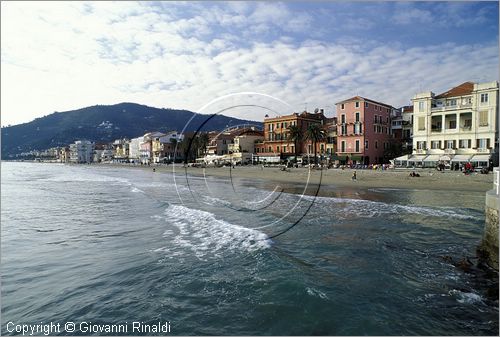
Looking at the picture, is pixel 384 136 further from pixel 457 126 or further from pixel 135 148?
pixel 135 148

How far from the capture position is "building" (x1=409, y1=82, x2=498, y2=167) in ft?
152

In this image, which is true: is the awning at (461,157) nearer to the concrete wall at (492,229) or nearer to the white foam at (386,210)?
the white foam at (386,210)

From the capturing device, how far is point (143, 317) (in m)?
7.89

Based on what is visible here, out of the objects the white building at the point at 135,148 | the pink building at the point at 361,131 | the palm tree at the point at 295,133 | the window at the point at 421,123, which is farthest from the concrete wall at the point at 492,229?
the white building at the point at 135,148

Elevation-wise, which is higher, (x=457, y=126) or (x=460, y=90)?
(x=460, y=90)

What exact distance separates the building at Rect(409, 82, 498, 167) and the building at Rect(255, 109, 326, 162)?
22009 mm

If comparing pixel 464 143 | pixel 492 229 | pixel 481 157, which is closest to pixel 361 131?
pixel 464 143

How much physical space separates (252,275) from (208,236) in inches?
218

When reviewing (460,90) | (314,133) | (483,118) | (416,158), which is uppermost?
(460,90)

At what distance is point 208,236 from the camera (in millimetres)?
15469

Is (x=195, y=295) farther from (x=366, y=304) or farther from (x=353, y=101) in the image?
(x=353, y=101)

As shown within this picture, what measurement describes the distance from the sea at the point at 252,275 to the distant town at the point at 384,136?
1351 cm

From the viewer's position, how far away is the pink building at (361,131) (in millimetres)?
64562

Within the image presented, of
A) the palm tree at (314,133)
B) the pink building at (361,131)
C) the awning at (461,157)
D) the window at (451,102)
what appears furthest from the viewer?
the palm tree at (314,133)
